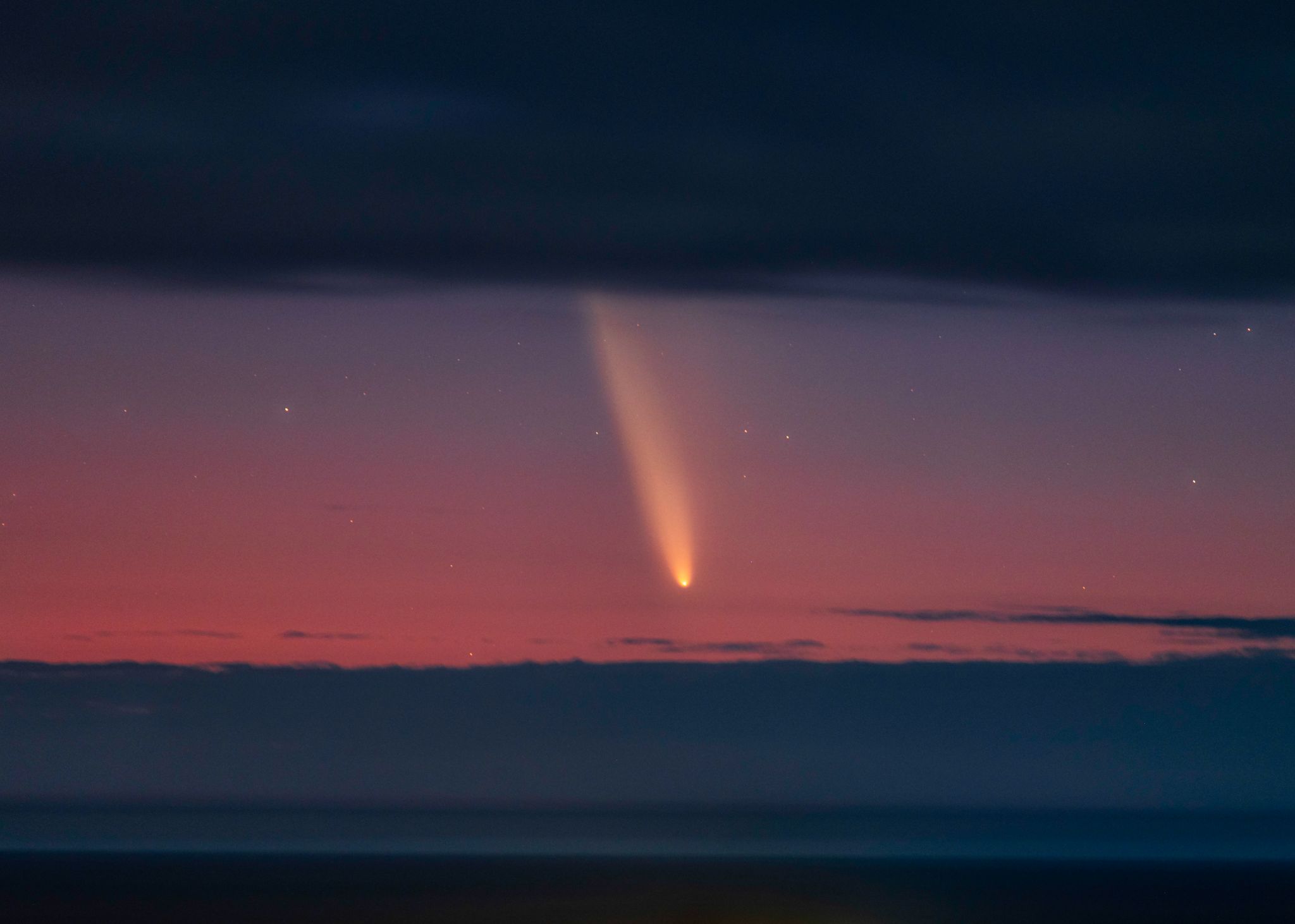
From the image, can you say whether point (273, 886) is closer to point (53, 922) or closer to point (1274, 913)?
point (53, 922)

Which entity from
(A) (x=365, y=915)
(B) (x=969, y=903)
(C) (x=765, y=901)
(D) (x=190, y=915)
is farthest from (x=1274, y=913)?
(D) (x=190, y=915)

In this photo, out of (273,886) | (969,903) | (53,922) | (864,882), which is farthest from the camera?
(864,882)

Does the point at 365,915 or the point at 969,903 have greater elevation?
the point at 969,903

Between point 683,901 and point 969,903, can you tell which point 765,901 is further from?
point 969,903

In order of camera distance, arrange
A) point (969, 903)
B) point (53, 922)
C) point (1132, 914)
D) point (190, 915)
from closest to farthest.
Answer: point (53, 922) < point (190, 915) < point (1132, 914) < point (969, 903)

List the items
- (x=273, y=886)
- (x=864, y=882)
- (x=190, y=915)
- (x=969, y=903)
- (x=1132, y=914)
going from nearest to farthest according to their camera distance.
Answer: (x=190, y=915) < (x=1132, y=914) < (x=969, y=903) < (x=273, y=886) < (x=864, y=882)

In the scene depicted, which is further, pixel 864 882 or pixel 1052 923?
pixel 864 882

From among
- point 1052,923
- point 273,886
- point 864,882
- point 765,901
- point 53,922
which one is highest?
point 864,882

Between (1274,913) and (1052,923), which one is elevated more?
(1274,913)

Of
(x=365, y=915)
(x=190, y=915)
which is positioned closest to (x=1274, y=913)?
(x=365, y=915)
